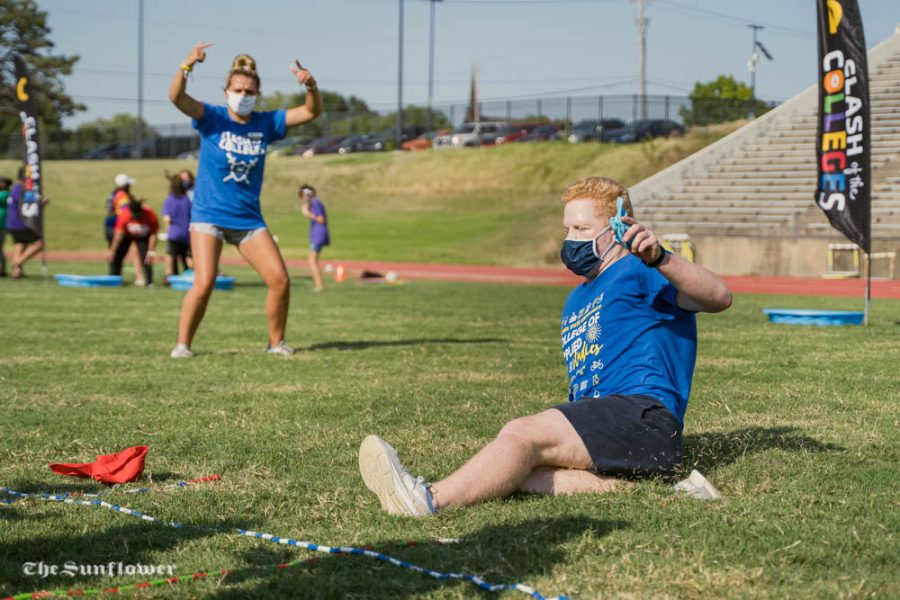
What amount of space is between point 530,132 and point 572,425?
165ft

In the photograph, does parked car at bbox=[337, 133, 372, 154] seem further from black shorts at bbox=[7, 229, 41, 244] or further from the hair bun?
the hair bun

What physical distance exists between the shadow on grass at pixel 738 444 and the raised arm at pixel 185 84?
5.14 metres

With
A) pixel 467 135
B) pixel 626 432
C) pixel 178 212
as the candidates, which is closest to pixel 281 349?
pixel 626 432

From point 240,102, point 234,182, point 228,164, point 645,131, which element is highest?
point 645,131

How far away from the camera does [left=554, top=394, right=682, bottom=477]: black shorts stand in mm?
4535

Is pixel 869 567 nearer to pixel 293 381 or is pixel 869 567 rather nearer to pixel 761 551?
pixel 761 551

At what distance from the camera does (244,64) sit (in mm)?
9570

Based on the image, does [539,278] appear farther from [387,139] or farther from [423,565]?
[387,139]

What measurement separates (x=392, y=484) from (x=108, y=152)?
233 ft

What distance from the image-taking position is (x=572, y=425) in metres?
4.54

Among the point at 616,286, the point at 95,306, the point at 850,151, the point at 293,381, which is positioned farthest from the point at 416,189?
the point at 616,286

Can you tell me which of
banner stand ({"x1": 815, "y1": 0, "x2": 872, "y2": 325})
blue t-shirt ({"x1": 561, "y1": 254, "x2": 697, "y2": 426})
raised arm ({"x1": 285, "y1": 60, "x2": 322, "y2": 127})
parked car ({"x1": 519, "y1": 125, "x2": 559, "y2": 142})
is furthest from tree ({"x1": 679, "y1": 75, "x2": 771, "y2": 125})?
blue t-shirt ({"x1": 561, "y1": 254, "x2": 697, "y2": 426})

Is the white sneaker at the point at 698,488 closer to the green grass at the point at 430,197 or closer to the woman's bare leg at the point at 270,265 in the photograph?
the woman's bare leg at the point at 270,265

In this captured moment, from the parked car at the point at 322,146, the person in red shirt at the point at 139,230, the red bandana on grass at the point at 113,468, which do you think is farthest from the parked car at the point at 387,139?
the red bandana on grass at the point at 113,468
